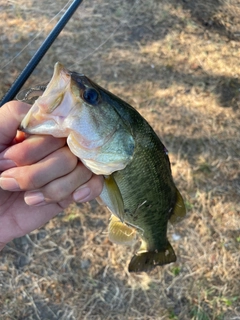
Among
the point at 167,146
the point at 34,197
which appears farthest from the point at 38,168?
the point at 167,146

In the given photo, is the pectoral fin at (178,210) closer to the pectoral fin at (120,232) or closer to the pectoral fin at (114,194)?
the pectoral fin at (120,232)

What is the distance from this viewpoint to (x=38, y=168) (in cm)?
126

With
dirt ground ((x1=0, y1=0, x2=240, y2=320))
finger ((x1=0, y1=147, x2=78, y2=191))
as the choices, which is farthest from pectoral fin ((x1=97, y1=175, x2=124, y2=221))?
dirt ground ((x1=0, y1=0, x2=240, y2=320))

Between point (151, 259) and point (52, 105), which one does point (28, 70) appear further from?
point (151, 259)

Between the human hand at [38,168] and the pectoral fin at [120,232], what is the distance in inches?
16.2

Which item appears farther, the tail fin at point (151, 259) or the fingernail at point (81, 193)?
the tail fin at point (151, 259)

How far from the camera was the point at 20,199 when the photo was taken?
1593 mm

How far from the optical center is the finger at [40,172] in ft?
4.13

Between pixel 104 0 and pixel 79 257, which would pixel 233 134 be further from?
pixel 104 0

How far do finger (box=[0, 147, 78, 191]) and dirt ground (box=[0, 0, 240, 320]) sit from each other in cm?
149

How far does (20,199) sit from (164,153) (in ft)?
2.04

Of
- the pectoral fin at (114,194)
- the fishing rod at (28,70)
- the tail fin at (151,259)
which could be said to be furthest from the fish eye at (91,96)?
the tail fin at (151,259)

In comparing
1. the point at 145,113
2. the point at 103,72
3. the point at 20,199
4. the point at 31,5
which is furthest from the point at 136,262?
the point at 31,5

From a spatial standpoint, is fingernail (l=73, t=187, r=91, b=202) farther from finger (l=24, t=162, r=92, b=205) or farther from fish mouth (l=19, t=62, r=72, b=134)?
fish mouth (l=19, t=62, r=72, b=134)
